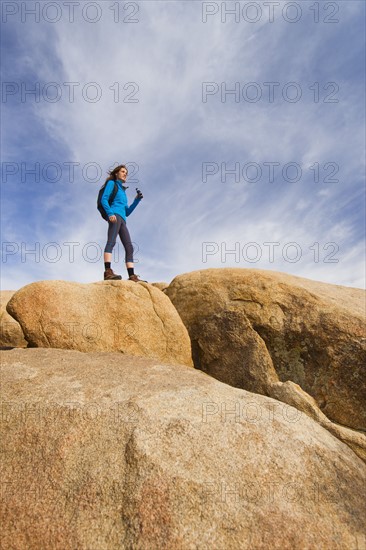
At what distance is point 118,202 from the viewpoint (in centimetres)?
1220

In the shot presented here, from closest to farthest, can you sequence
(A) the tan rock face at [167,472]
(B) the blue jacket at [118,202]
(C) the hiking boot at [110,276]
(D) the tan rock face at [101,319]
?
1. (A) the tan rock face at [167,472]
2. (D) the tan rock face at [101,319]
3. (C) the hiking boot at [110,276]
4. (B) the blue jacket at [118,202]

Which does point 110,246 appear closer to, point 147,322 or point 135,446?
point 147,322

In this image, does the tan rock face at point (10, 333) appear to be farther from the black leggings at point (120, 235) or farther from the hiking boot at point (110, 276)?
the black leggings at point (120, 235)

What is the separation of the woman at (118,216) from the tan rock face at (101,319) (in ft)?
A: 3.64

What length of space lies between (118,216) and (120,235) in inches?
23.8

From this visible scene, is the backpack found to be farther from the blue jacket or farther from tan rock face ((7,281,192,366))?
tan rock face ((7,281,192,366))

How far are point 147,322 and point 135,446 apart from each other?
4.74 metres

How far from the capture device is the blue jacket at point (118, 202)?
1189cm

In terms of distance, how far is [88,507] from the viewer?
497 centimetres


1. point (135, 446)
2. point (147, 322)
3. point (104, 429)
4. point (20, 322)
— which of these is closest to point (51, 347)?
point (20, 322)

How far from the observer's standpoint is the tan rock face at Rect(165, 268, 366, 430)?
Result: 862cm

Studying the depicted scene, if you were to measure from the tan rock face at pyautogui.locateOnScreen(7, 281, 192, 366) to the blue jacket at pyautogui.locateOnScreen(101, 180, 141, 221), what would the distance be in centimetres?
268

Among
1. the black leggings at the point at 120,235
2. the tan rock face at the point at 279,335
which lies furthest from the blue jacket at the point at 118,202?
the tan rock face at the point at 279,335

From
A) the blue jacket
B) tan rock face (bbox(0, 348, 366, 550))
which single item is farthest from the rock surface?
tan rock face (bbox(0, 348, 366, 550))
